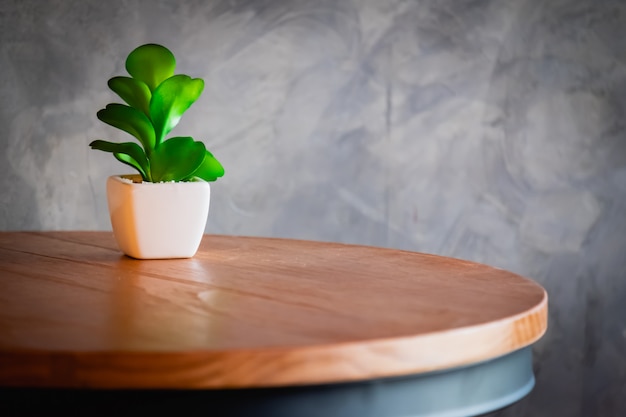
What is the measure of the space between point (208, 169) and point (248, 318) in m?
0.62

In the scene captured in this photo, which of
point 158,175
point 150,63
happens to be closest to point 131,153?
point 158,175

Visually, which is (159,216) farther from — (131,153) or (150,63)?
(150,63)

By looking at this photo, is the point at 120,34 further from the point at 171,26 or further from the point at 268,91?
the point at 268,91

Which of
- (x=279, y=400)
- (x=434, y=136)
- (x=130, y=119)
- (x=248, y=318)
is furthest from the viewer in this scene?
(x=434, y=136)

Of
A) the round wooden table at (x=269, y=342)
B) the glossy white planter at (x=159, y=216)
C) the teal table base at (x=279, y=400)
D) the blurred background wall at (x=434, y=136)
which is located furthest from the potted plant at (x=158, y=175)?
the blurred background wall at (x=434, y=136)

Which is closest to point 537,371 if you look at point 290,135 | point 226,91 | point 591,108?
point 591,108

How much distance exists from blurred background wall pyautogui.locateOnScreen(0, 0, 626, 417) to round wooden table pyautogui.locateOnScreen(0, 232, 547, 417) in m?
1.24

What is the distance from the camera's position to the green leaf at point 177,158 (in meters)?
1.46

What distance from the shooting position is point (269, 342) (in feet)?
2.77

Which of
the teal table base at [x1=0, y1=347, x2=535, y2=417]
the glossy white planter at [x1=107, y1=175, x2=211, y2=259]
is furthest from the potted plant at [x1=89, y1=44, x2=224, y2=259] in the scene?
the teal table base at [x1=0, y1=347, x2=535, y2=417]

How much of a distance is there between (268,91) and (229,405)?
1.76 m

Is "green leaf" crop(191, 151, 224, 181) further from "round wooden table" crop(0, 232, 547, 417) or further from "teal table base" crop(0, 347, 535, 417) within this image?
"teal table base" crop(0, 347, 535, 417)

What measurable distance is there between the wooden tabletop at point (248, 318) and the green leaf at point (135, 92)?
257 mm

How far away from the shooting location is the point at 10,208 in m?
2.37
